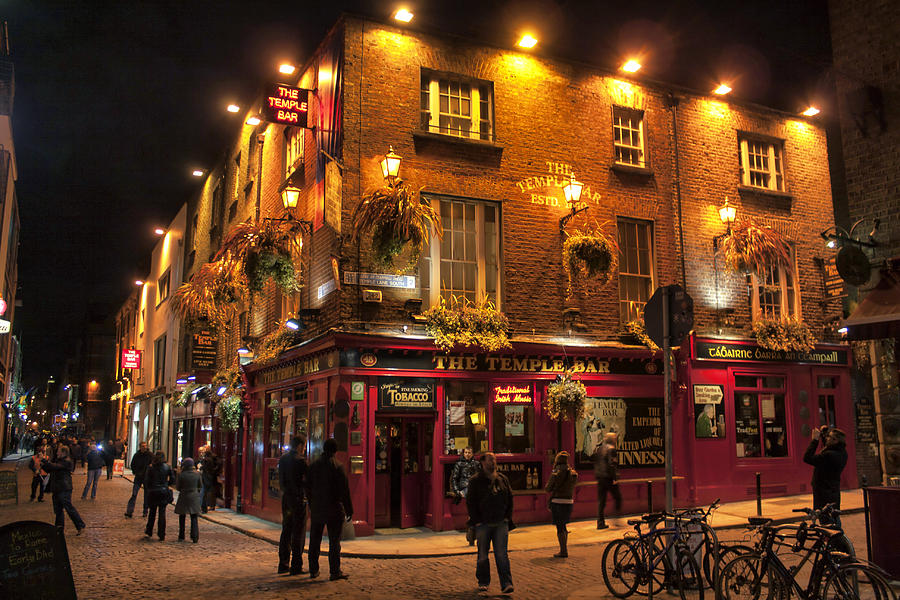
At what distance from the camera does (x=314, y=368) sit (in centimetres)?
1517

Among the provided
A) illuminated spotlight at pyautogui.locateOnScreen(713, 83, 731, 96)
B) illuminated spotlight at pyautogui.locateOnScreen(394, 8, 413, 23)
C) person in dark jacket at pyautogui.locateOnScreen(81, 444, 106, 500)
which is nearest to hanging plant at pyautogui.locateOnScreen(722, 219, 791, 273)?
illuminated spotlight at pyautogui.locateOnScreen(713, 83, 731, 96)

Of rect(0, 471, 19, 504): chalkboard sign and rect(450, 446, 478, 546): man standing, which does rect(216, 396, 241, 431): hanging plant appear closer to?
rect(0, 471, 19, 504): chalkboard sign

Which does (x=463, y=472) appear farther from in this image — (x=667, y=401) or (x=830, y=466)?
(x=667, y=401)

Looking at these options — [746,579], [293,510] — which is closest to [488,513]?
Answer: [746,579]

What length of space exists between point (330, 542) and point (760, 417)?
12.2 metres

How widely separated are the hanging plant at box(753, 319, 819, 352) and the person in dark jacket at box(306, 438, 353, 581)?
469 inches

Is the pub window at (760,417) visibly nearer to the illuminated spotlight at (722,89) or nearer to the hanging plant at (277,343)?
the illuminated spotlight at (722,89)

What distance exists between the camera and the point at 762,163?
1947 centimetres

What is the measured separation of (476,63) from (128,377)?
37.6 meters

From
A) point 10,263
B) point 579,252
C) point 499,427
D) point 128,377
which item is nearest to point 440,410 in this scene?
point 499,427

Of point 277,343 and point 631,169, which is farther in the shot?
point 631,169

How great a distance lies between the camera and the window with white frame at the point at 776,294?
1842 centimetres

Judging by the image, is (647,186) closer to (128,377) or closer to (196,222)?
(196,222)

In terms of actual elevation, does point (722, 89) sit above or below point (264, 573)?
above
